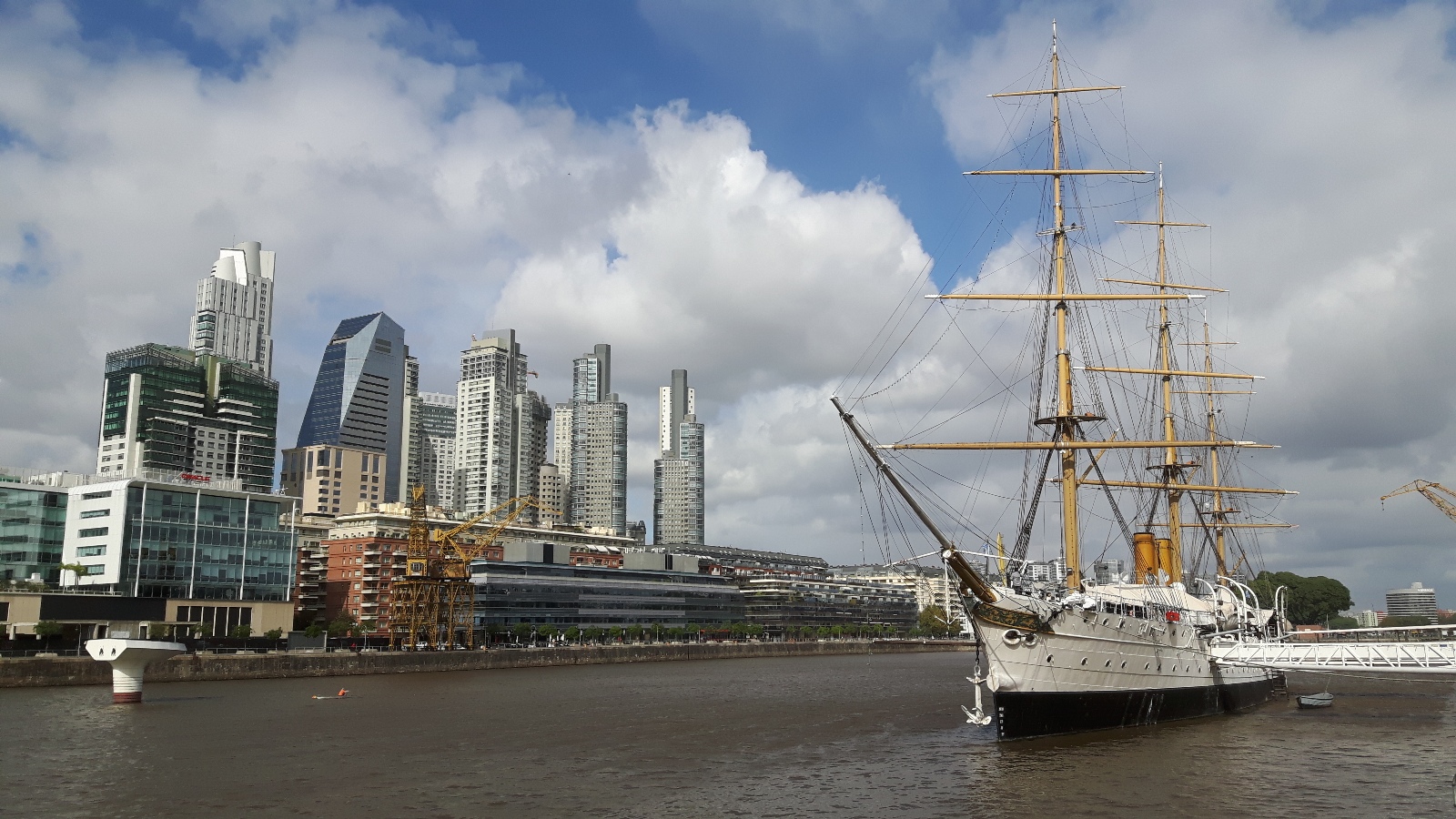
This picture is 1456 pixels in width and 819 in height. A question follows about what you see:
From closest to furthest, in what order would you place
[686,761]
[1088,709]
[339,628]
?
1. [686,761]
2. [1088,709]
3. [339,628]

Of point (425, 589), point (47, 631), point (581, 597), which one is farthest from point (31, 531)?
point (581, 597)

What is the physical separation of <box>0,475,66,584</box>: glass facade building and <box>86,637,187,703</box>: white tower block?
→ 51.6 m

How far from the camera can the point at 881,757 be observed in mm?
44375

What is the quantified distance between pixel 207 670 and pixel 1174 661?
3039 inches

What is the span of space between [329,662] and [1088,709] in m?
80.6

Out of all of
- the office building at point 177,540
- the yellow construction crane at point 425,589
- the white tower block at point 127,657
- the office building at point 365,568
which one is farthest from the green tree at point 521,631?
the white tower block at point 127,657

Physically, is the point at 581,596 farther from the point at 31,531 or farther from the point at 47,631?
the point at 47,631

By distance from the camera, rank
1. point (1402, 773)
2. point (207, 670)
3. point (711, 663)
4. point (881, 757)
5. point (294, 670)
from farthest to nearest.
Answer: point (711, 663) < point (294, 670) < point (207, 670) < point (881, 757) < point (1402, 773)

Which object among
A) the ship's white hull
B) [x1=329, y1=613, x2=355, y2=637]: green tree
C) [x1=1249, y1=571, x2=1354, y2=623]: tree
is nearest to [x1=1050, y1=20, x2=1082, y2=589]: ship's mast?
the ship's white hull

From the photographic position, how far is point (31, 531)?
111 m

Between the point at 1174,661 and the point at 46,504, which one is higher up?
the point at 46,504

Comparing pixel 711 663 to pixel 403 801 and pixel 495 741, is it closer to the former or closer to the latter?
pixel 495 741

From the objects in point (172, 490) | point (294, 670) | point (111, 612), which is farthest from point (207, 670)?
point (172, 490)

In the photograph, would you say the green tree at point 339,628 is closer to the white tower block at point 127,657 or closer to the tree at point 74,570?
the tree at point 74,570
